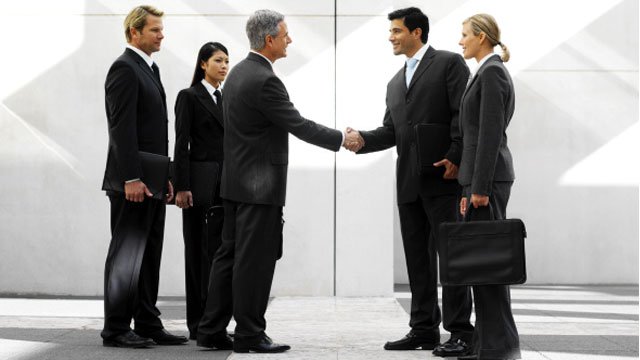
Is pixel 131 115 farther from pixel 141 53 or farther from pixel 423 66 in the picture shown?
pixel 423 66

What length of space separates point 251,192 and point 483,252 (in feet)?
4.33

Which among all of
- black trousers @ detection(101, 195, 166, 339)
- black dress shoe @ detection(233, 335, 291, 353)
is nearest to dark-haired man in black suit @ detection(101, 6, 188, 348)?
black trousers @ detection(101, 195, 166, 339)

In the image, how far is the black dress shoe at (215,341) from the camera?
17.5ft

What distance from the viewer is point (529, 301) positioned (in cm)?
898

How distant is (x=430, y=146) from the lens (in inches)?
212

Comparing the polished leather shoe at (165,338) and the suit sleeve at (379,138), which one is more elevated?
the suit sleeve at (379,138)

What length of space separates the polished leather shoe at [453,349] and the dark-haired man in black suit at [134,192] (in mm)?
1497

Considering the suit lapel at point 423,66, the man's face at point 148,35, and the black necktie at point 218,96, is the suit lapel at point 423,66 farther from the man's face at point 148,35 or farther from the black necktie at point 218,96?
the man's face at point 148,35

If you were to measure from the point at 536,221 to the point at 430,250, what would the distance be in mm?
6148

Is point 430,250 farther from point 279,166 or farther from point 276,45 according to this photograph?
point 276,45

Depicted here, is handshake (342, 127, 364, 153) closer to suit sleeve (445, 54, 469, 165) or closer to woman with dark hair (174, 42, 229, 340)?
suit sleeve (445, 54, 469, 165)

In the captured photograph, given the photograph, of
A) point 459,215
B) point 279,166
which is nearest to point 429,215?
point 459,215

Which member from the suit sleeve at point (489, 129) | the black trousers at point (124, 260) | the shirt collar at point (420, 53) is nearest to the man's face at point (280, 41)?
the shirt collar at point (420, 53)

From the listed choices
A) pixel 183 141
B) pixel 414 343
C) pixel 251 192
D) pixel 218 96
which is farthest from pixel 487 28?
pixel 183 141
